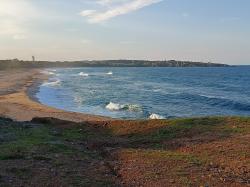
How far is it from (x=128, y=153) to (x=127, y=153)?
0.03 m

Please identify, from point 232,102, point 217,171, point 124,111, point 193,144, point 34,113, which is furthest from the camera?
point 232,102

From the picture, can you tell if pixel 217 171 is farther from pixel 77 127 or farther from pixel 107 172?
pixel 77 127

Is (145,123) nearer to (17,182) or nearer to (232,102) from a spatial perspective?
(17,182)

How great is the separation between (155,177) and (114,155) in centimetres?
268

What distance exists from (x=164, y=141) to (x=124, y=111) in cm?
2389

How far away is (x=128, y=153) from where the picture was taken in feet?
43.6

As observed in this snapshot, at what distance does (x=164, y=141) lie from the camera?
15148mm

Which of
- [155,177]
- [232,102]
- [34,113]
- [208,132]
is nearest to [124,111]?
[34,113]

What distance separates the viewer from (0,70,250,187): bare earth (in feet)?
34.4

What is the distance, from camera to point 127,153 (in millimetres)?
13297

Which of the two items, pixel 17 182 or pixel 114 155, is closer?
pixel 17 182

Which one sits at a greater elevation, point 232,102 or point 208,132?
point 208,132

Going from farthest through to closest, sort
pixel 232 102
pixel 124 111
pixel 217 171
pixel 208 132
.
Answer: pixel 232 102, pixel 124 111, pixel 208 132, pixel 217 171

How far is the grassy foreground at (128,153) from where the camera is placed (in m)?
10.5
